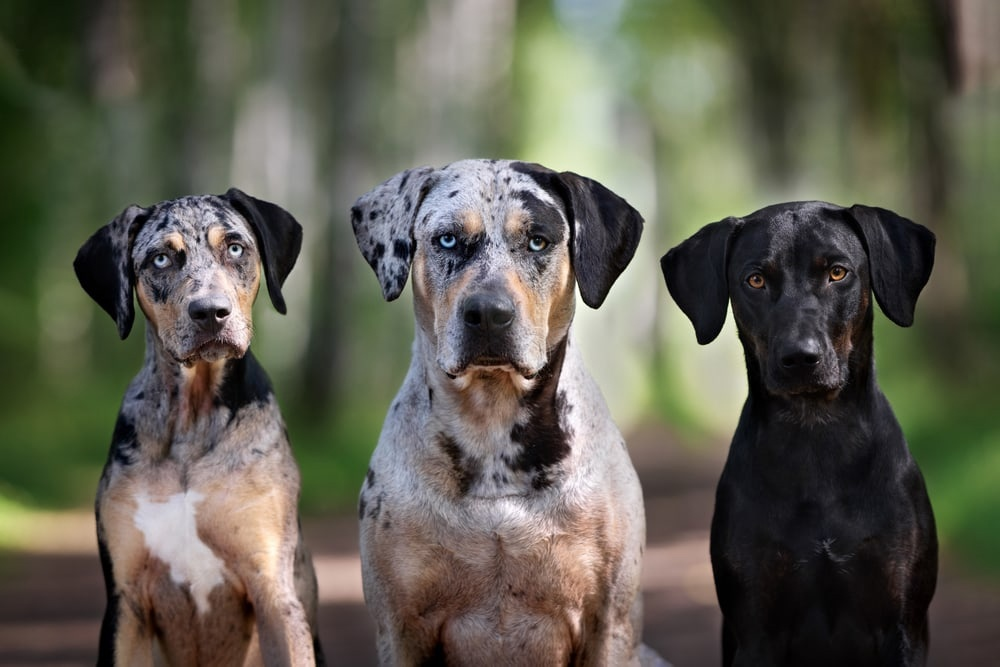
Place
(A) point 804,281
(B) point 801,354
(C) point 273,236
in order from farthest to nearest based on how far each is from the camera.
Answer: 1. (C) point 273,236
2. (A) point 804,281
3. (B) point 801,354

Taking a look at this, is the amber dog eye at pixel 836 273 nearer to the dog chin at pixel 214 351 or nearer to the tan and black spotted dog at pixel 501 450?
the tan and black spotted dog at pixel 501 450

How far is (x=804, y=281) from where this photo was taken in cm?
484

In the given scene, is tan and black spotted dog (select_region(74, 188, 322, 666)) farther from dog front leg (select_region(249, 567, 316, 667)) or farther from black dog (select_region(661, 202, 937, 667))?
black dog (select_region(661, 202, 937, 667))

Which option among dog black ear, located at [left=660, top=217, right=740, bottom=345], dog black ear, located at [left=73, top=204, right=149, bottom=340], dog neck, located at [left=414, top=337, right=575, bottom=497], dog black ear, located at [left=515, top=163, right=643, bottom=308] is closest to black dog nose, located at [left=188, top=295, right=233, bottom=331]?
dog black ear, located at [left=73, top=204, right=149, bottom=340]

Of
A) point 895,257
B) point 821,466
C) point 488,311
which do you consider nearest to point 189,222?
point 488,311

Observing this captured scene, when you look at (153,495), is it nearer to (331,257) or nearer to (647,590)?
(647,590)

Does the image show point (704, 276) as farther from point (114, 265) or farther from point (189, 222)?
point (114, 265)

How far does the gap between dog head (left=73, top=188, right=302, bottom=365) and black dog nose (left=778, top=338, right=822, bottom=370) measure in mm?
1969

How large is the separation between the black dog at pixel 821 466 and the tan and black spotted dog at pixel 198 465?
5.44 ft

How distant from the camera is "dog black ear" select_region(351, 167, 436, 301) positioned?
5.00 metres

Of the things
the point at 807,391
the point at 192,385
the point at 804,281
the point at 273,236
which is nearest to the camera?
the point at 807,391

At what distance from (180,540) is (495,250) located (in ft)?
5.22

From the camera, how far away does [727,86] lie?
104ft

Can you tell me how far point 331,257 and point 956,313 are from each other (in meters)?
6.90
